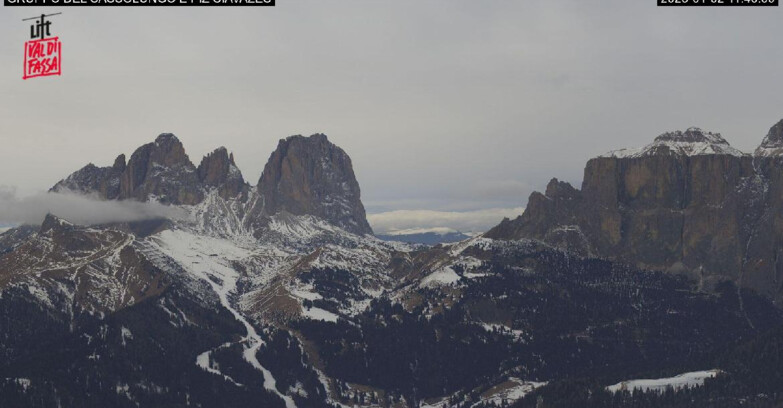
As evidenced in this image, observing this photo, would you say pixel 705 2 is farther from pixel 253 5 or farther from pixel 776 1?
pixel 253 5

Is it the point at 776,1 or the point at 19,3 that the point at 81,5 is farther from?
the point at 776,1

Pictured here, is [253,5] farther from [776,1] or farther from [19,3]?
[776,1]

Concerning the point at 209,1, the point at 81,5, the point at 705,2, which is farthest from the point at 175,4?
the point at 705,2

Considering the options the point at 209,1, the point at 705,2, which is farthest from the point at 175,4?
the point at 705,2

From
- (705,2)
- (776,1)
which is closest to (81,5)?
(705,2)

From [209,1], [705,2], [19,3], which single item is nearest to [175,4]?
[209,1]

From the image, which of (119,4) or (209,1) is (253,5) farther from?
(119,4)
